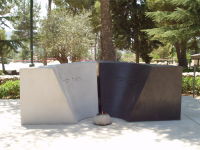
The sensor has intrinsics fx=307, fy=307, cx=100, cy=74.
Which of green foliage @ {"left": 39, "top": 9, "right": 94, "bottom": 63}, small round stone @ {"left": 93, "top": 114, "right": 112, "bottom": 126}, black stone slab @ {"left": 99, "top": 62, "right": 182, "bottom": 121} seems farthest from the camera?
green foliage @ {"left": 39, "top": 9, "right": 94, "bottom": 63}

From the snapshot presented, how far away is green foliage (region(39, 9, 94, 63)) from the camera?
2847cm

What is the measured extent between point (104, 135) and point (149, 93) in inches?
90.2

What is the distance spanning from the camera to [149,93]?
9.30 metres

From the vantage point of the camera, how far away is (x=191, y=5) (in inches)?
526

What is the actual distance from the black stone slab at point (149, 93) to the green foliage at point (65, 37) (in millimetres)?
19052

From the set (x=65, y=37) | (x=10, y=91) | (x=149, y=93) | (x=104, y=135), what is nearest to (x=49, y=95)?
(x=104, y=135)

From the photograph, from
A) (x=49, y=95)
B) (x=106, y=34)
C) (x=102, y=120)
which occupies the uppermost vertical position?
(x=106, y=34)

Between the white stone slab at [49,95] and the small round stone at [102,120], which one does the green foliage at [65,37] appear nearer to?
the white stone slab at [49,95]

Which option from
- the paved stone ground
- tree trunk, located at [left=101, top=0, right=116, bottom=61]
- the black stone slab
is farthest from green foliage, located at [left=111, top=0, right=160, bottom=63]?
the paved stone ground

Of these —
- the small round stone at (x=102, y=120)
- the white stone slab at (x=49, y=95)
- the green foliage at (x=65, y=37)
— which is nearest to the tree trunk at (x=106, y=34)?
the white stone slab at (x=49, y=95)

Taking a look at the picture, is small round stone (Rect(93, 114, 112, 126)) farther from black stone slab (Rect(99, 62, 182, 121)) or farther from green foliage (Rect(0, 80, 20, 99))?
green foliage (Rect(0, 80, 20, 99))

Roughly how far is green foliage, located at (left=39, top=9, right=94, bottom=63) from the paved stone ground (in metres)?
19.1

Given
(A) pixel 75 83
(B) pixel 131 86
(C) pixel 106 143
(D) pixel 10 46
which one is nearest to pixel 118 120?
(B) pixel 131 86

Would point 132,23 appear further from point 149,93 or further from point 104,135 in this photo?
point 104,135
